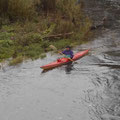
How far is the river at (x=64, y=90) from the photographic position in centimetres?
777

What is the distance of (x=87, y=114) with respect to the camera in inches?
300

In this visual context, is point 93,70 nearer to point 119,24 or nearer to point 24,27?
point 24,27

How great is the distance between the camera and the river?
7773mm

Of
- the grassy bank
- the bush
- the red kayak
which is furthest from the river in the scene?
the bush

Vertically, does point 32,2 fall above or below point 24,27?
above

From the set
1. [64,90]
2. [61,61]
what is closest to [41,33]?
[61,61]

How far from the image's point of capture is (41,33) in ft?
48.2

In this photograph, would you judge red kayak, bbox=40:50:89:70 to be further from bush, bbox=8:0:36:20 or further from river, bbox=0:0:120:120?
bush, bbox=8:0:36:20

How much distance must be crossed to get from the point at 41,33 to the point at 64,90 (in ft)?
20.0

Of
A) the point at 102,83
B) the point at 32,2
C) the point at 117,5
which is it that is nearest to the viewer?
the point at 102,83

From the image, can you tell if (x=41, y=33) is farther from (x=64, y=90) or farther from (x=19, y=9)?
(x=64, y=90)

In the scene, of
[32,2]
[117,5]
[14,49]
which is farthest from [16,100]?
[117,5]

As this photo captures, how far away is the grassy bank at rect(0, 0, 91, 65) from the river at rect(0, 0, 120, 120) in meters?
0.86

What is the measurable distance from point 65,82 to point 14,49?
3.97 metres
